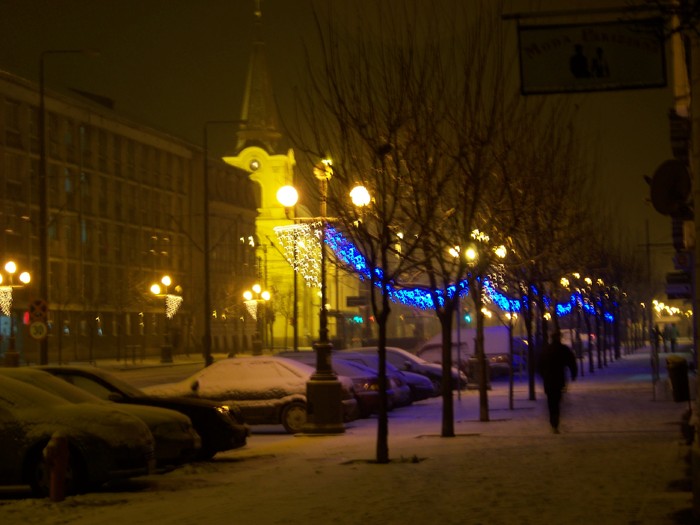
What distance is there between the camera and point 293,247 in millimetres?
38844

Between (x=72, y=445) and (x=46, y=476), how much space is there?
470 millimetres

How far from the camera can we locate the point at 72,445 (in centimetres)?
1468

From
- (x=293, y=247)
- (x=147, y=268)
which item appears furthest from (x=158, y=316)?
(x=293, y=247)

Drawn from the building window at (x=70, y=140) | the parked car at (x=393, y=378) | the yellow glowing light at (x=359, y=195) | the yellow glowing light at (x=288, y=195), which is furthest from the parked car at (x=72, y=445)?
the building window at (x=70, y=140)

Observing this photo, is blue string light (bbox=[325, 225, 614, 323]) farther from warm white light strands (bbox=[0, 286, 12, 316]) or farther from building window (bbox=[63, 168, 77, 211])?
building window (bbox=[63, 168, 77, 211])

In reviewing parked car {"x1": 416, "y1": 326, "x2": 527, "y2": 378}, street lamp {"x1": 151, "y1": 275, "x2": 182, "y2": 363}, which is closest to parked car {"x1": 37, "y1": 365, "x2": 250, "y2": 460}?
parked car {"x1": 416, "y1": 326, "x2": 527, "y2": 378}

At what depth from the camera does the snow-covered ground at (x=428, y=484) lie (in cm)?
1185

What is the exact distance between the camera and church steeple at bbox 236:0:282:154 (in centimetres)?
12900

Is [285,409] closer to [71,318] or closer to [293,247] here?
[293,247]

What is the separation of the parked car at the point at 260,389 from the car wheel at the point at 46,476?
11.0 meters

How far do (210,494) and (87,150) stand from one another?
71718mm

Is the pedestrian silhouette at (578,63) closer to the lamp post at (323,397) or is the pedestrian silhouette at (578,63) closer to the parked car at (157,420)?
the parked car at (157,420)

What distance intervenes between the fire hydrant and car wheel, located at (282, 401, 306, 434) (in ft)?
40.8

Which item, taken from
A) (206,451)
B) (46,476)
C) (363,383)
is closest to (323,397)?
(206,451)
